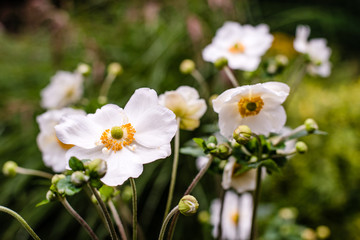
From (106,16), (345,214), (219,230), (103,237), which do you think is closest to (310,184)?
(345,214)

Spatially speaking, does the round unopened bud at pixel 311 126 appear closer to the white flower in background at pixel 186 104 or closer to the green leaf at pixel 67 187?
the white flower in background at pixel 186 104

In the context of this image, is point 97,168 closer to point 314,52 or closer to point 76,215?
point 76,215

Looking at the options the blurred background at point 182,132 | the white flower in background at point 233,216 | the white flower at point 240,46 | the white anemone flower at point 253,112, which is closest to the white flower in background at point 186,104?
the white anemone flower at point 253,112

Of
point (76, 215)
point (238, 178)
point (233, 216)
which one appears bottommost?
point (233, 216)

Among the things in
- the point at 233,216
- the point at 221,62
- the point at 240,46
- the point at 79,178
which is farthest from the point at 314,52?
the point at 79,178

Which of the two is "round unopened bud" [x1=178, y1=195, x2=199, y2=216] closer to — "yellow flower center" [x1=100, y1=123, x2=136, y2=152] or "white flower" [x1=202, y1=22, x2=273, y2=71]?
"yellow flower center" [x1=100, y1=123, x2=136, y2=152]

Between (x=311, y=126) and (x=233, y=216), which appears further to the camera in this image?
(x=233, y=216)

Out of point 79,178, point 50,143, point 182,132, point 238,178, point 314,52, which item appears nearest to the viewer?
point 79,178
